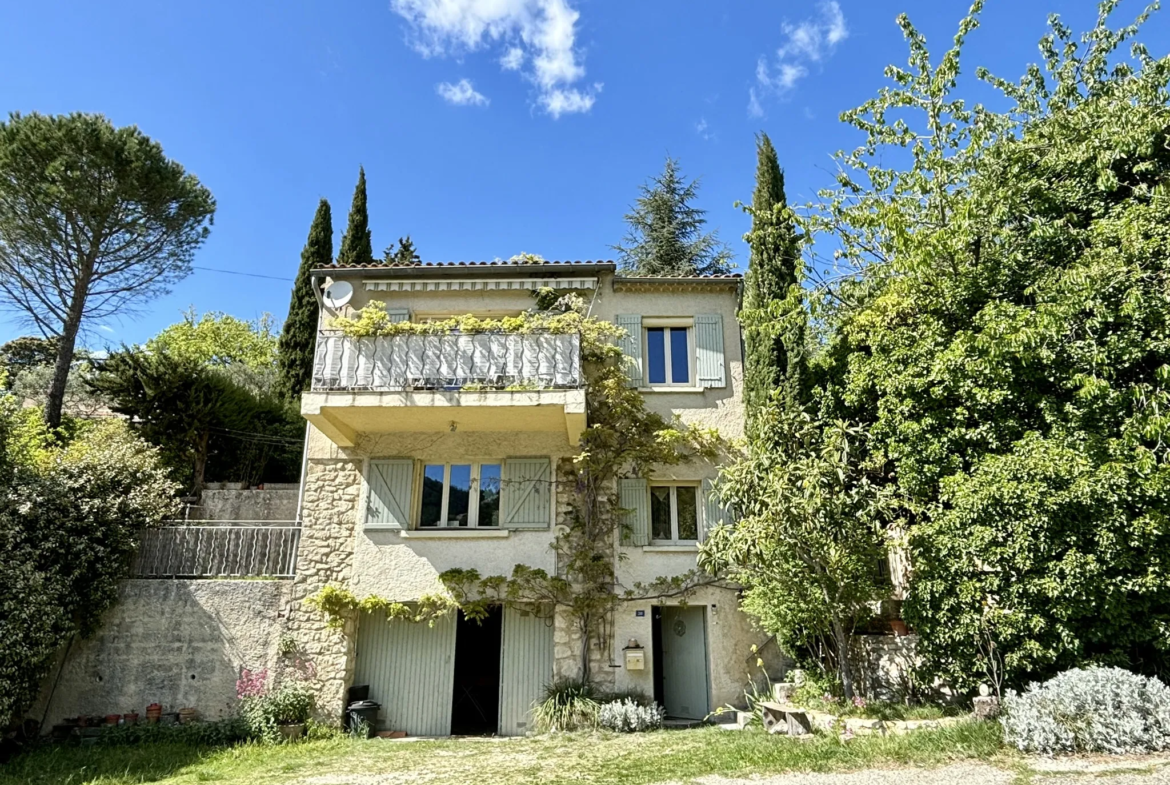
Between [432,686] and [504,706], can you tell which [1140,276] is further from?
[432,686]

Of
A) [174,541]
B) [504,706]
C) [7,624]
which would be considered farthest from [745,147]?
[7,624]

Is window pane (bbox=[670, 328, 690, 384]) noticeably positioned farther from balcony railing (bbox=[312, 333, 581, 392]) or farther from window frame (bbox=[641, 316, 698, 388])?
balcony railing (bbox=[312, 333, 581, 392])

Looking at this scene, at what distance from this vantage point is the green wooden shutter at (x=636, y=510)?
37.9 ft

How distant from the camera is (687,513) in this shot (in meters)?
12.0

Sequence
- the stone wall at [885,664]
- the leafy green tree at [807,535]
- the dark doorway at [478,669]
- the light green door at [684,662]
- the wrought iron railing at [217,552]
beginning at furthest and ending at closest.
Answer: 1. the dark doorway at [478,669]
2. the light green door at [684,662]
3. the wrought iron railing at [217,552]
4. the stone wall at [885,664]
5. the leafy green tree at [807,535]

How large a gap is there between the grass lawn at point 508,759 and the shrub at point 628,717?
0.39 meters

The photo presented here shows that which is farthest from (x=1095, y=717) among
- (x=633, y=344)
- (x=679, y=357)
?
(x=633, y=344)

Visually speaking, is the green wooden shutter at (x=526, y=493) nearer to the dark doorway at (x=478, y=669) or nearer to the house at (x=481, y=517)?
the house at (x=481, y=517)

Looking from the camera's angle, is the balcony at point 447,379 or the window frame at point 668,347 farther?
the window frame at point 668,347

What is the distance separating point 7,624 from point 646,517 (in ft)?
32.9

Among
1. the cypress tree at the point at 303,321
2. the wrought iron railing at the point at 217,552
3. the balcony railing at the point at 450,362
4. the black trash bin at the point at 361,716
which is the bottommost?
the black trash bin at the point at 361,716

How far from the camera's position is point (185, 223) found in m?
21.2

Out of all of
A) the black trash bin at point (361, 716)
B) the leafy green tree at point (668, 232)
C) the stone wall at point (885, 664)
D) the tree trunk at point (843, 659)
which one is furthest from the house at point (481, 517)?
the leafy green tree at point (668, 232)

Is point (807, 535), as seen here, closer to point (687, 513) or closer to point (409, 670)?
point (687, 513)
